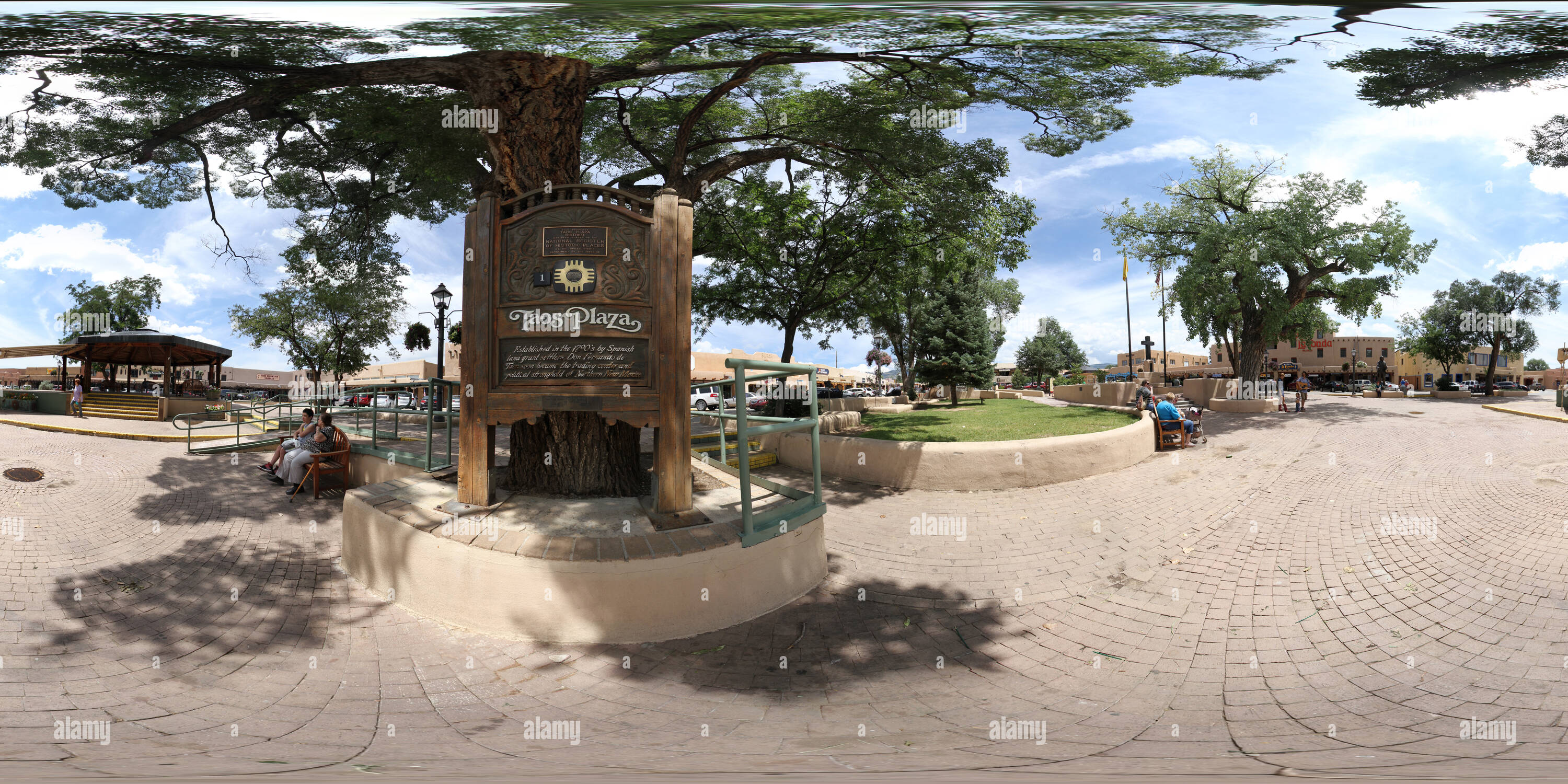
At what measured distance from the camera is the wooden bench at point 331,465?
7277 millimetres

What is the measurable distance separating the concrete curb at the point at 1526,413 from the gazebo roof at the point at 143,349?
3252cm

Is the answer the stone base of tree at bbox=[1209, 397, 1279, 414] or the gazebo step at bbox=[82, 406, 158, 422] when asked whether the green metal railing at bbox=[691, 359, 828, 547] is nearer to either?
the stone base of tree at bbox=[1209, 397, 1279, 414]

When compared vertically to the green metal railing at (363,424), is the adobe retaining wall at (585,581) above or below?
below

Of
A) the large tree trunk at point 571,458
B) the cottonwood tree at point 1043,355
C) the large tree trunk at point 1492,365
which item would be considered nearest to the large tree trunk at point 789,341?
the large tree trunk at point 571,458

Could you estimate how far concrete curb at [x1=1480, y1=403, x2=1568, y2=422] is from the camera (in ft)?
34.1

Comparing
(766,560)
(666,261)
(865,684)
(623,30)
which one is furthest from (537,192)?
(865,684)

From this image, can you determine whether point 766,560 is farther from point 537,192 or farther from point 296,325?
point 296,325

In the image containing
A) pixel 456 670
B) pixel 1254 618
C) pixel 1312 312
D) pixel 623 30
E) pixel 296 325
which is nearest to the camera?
pixel 456 670

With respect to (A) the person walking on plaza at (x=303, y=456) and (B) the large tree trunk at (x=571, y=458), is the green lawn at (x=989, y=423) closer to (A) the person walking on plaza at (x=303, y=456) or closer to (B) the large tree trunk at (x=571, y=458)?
(B) the large tree trunk at (x=571, y=458)

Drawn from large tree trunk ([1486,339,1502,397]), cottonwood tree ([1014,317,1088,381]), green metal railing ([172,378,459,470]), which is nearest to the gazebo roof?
green metal railing ([172,378,459,470])

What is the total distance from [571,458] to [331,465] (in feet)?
14.4

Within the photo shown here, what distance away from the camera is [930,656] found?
376 centimetres

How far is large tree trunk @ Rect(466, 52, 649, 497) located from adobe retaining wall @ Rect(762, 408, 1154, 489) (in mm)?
4199

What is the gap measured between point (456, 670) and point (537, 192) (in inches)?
140
